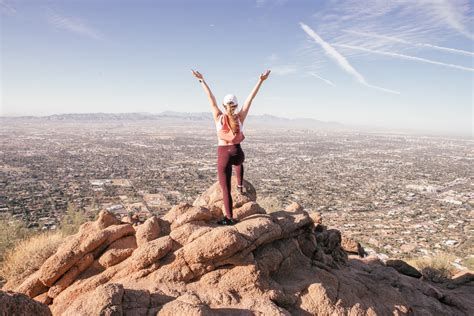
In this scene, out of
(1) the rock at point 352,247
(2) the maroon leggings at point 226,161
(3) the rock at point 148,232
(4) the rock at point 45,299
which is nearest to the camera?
(4) the rock at point 45,299

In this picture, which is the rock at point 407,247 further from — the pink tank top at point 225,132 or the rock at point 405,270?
the pink tank top at point 225,132

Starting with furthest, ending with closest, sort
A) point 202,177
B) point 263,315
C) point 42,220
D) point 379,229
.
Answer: point 202,177, point 379,229, point 42,220, point 263,315

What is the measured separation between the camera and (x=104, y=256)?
7.57 meters

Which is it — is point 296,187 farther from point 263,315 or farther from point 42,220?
point 263,315

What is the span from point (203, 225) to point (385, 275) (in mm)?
5958

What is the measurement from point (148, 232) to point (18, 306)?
11.3 feet

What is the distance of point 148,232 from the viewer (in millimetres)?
7996

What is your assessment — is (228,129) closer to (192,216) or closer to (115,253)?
(192,216)

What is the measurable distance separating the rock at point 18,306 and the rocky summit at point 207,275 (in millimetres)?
54

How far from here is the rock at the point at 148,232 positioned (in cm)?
791

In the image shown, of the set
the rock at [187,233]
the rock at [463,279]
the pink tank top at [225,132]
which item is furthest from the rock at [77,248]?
the rock at [463,279]

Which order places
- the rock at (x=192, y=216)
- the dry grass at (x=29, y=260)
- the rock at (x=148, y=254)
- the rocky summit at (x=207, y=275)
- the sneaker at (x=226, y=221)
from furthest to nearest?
the dry grass at (x=29, y=260), the sneaker at (x=226, y=221), the rock at (x=192, y=216), the rock at (x=148, y=254), the rocky summit at (x=207, y=275)

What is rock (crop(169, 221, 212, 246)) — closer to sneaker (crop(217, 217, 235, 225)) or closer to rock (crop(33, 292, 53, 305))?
sneaker (crop(217, 217, 235, 225))

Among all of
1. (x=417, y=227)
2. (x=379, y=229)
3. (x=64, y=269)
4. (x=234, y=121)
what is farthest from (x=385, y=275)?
(x=417, y=227)
